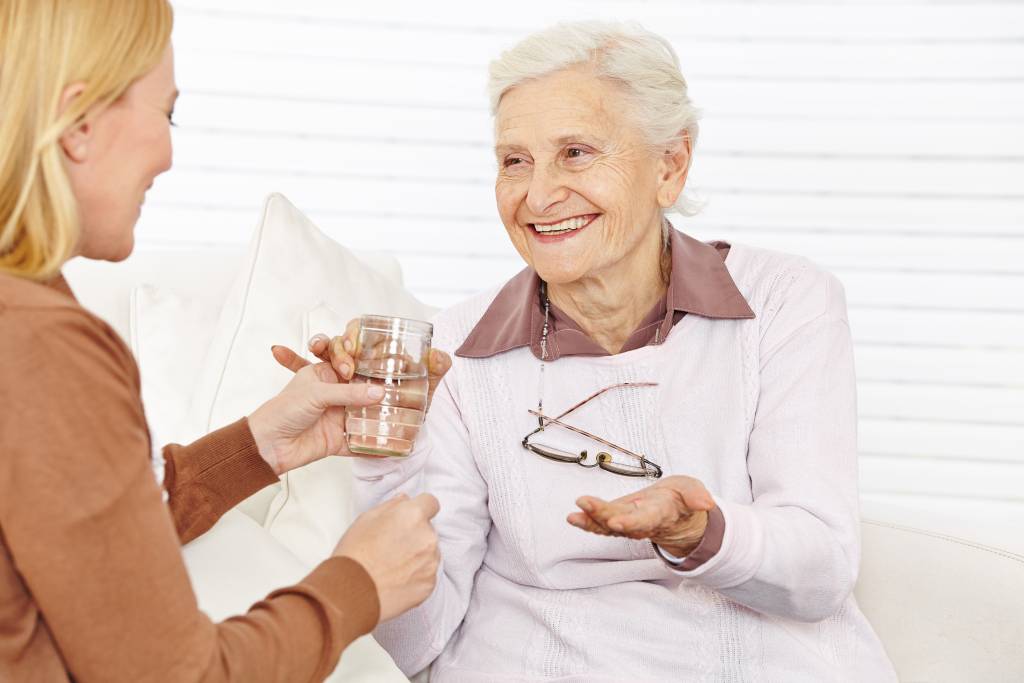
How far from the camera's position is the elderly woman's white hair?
6.42 feet

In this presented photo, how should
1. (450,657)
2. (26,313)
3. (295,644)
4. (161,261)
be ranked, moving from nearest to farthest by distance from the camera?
(26,313) → (295,644) → (450,657) → (161,261)

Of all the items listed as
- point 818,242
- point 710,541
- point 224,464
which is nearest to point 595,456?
point 710,541

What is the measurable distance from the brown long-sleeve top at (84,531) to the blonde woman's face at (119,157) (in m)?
0.12

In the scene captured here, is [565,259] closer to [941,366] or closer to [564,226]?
[564,226]

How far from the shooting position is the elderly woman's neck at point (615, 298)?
200 cm

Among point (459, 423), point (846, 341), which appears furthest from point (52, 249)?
point (846, 341)

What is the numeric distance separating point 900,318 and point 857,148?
1.78 feet

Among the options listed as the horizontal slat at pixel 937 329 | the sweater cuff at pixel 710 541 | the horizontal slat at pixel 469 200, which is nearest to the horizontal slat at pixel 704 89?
the horizontal slat at pixel 469 200

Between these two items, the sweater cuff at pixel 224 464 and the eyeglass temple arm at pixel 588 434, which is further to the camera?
the eyeglass temple arm at pixel 588 434

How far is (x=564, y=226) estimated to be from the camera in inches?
78.2

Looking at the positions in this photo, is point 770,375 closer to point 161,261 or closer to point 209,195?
point 161,261

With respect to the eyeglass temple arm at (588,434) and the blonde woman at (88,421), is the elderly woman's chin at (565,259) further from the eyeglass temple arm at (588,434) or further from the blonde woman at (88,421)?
the blonde woman at (88,421)

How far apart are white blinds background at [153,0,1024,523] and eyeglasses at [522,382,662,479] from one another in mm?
1575

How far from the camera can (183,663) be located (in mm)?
1052
